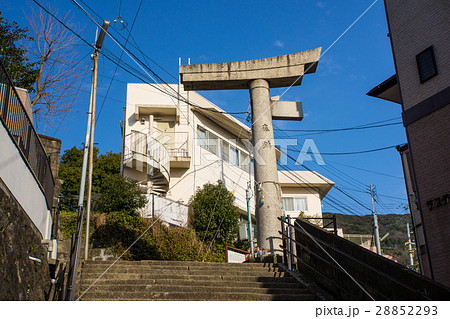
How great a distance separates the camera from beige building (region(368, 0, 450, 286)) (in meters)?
9.84

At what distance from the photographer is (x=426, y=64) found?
35.6 ft

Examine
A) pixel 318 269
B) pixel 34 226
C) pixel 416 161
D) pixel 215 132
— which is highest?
pixel 215 132

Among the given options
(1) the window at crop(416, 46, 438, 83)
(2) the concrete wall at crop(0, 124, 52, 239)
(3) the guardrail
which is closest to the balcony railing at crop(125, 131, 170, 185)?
(2) the concrete wall at crop(0, 124, 52, 239)

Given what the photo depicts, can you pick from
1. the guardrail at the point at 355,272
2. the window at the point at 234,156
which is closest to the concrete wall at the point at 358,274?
the guardrail at the point at 355,272

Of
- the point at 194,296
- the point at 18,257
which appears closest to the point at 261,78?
the point at 194,296

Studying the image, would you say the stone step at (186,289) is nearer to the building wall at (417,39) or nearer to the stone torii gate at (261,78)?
the building wall at (417,39)

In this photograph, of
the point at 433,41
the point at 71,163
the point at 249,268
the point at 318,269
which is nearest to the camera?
the point at 318,269

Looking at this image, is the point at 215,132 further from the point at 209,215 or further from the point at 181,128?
the point at 209,215

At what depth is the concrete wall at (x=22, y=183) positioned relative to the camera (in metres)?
7.34

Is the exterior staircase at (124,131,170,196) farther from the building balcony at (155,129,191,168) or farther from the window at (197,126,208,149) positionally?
the window at (197,126,208,149)

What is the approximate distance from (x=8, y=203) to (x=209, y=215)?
13692mm

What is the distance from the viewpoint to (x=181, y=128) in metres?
23.4

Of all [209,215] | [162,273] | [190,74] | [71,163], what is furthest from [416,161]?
[71,163]

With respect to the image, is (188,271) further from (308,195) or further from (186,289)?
(308,195)
